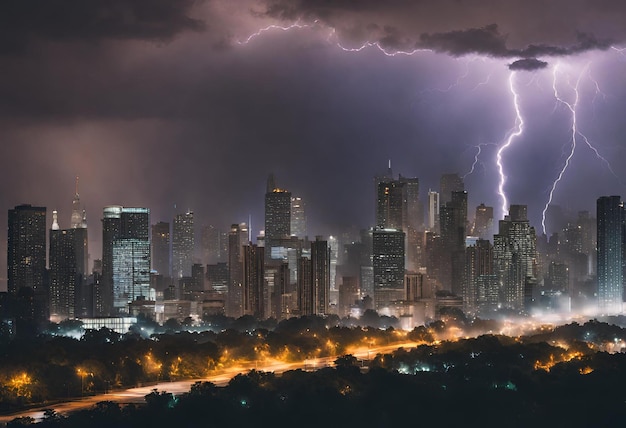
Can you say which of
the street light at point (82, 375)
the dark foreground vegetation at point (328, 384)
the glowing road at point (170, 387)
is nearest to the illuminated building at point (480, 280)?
the glowing road at point (170, 387)

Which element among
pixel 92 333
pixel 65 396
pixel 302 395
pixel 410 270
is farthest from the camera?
pixel 410 270

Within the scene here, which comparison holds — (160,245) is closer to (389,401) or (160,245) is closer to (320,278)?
(320,278)

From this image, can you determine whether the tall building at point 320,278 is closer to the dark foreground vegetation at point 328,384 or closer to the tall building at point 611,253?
the tall building at point 611,253

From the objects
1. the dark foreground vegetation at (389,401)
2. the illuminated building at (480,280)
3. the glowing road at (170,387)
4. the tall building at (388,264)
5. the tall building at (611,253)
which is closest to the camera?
the dark foreground vegetation at (389,401)

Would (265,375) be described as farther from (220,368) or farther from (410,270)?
(410,270)

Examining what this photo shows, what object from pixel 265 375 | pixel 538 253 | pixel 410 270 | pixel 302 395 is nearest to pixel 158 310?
pixel 410 270

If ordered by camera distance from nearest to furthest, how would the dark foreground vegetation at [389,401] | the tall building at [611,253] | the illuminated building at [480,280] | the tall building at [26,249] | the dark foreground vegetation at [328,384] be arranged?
the dark foreground vegetation at [389,401] → the dark foreground vegetation at [328,384] → the tall building at [26,249] → the tall building at [611,253] → the illuminated building at [480,280]
